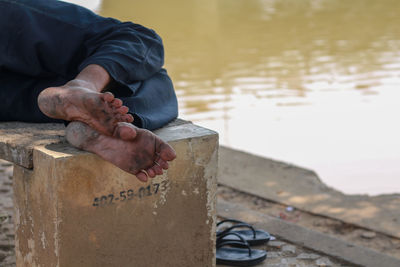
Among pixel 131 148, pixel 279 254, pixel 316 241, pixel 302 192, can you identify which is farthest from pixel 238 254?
pixel 302 192

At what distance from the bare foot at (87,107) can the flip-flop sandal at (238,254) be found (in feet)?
3.64

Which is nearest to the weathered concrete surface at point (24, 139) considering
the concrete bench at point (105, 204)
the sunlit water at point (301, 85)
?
the concrete bench at point (105, 204)

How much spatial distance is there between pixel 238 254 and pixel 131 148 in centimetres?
113

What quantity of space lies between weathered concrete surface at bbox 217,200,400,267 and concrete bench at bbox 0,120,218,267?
0.67m

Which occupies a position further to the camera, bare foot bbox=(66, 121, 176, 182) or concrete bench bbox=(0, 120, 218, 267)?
concrete bench bbox=(0, 120, 218, 267)

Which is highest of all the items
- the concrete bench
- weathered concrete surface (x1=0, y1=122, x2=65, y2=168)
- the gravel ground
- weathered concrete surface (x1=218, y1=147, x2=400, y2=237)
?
weathered concrete surface (x1=0, y1=122, x2=65, y2=168)

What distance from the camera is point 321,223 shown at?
3861 mm

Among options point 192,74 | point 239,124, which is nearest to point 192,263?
point 239,124

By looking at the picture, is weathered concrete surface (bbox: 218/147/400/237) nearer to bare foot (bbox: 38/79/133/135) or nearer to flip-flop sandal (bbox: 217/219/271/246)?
flip-flop sandal (bbox: 217/219/271/246)

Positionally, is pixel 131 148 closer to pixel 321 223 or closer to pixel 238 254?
pixel 238 254

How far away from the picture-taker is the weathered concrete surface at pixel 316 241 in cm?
314

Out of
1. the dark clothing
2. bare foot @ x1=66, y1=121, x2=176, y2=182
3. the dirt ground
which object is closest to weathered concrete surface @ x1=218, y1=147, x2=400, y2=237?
the dirt ground

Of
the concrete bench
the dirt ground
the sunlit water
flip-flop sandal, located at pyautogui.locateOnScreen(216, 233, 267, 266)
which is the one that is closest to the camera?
the concrete bench

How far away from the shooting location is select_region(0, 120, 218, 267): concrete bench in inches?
88.7
